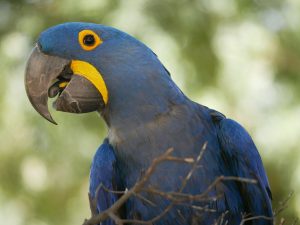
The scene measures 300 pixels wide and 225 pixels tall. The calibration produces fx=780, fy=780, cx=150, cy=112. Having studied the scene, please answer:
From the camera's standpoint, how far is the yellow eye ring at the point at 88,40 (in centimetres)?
366

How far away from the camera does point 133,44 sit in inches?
147

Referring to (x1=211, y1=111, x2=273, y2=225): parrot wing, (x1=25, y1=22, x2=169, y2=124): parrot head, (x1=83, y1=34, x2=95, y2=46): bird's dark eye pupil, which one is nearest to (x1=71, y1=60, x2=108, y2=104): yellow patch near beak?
(x1=25, y1=22, x2=169, y2=124): parrot head

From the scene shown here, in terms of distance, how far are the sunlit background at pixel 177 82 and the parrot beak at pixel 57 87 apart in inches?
111

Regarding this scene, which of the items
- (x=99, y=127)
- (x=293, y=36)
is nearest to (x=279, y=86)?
(x=293, y=36)

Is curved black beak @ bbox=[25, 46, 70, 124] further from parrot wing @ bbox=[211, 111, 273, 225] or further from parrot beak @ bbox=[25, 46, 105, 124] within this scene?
parrot wing @ bbox=[211, 111, 273, 225]

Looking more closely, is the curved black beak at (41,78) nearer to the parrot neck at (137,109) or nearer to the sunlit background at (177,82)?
the parrot neck at (137,109)

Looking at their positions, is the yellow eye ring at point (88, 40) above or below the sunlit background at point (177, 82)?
above

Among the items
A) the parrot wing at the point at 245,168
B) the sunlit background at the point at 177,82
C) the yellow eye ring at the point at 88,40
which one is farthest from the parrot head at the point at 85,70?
the sunlit background at the point at 177,82

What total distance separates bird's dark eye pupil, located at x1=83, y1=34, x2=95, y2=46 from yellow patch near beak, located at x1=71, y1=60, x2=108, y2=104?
106mm

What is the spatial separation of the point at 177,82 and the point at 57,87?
117 inches

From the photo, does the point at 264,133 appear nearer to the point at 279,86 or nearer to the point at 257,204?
the point at 279,86

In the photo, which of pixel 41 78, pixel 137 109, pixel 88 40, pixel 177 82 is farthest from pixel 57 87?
pixel 177 82

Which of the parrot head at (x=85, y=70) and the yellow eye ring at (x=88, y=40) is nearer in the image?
the parrot head at (x=85, y=70)

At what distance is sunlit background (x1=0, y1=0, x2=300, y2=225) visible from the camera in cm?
651
